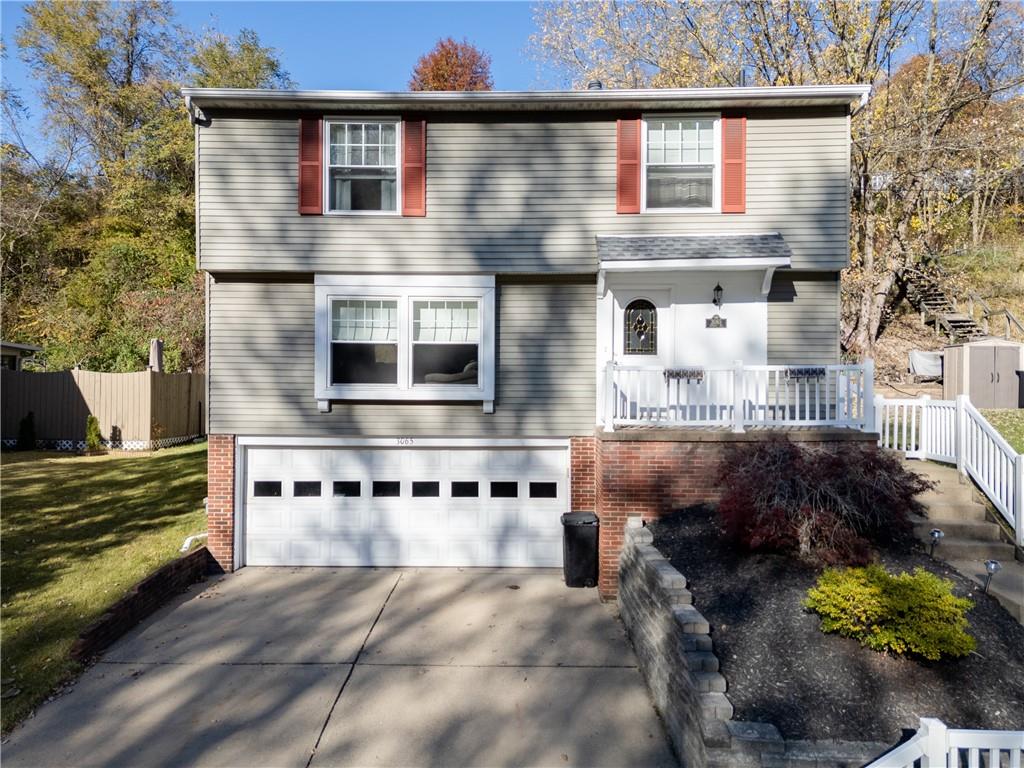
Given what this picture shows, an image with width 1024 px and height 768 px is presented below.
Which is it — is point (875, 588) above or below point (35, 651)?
above

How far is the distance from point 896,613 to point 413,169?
7.51 metres

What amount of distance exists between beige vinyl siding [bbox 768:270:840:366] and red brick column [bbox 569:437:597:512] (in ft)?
9.79

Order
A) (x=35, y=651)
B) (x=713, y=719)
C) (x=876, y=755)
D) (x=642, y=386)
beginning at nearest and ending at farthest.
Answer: (x=876, y=755), (x=713, y=719), (x=35, y=651), (x=642, y=386)

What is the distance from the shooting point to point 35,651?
5301 millimetres

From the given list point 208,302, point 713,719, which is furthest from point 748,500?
point 208,302

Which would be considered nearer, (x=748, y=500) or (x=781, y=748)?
(x=781, y=748)

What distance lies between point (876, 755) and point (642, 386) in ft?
16.8

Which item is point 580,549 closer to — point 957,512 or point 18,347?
point 957,512

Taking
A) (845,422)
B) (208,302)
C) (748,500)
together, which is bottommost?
(748,500)

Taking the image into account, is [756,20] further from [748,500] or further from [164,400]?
[164,400]

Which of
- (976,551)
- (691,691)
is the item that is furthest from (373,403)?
(976,551)

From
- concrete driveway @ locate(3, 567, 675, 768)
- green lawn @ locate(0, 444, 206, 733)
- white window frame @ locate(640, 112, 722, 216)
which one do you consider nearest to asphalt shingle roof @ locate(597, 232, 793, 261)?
white window frame @ locate(640, 112, 722, 216)

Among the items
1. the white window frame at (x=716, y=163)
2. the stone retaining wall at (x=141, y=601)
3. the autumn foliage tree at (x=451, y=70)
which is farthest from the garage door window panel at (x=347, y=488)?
the autumn foliage tree at (x=451, y=70)

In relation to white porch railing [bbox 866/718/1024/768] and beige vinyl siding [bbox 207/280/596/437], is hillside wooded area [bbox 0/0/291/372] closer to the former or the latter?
beige vinyl siding [bbox 207/280/596/437]
